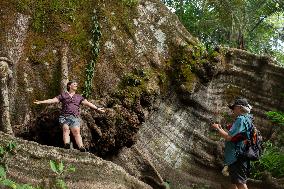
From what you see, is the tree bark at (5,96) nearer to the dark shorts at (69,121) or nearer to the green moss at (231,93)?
the dark shorts at (69,121)

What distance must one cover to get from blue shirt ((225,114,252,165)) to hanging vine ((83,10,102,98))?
12.0 ft

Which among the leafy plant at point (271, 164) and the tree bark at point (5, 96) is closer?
the tree bark at point (5, 96)

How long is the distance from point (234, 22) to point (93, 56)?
7.84m

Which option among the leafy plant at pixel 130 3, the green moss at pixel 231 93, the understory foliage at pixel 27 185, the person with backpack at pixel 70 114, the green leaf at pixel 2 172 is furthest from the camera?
the green moss at pixel 231 93

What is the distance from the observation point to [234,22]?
15711mm

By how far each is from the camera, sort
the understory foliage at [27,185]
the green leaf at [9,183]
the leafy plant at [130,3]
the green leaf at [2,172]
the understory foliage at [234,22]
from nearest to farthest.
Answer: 1. the green leaf at [9,183]
2. the green leaf at [2,172]
3. the understory foliage at [27,185]
4. the leafy plant at [130,3]
5. the understory foliage at [234,22]

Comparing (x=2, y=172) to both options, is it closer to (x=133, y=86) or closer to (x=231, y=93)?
(x=133, y=86)

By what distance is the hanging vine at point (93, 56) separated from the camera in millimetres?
8883

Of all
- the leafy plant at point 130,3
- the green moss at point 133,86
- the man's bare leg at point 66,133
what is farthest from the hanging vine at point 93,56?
the man's bare leg at point 66,133

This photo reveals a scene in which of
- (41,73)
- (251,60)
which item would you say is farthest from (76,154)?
(251,60)

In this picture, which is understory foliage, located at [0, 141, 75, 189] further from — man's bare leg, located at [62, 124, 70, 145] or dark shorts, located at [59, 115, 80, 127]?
dark shorts, located at [59, 115, 80, 127]

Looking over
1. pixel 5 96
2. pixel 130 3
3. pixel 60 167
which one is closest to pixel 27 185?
pixel 60 167

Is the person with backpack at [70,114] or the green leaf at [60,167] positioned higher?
the person with backpack at [70,114]

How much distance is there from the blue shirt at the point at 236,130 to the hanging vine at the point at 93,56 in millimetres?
3647
